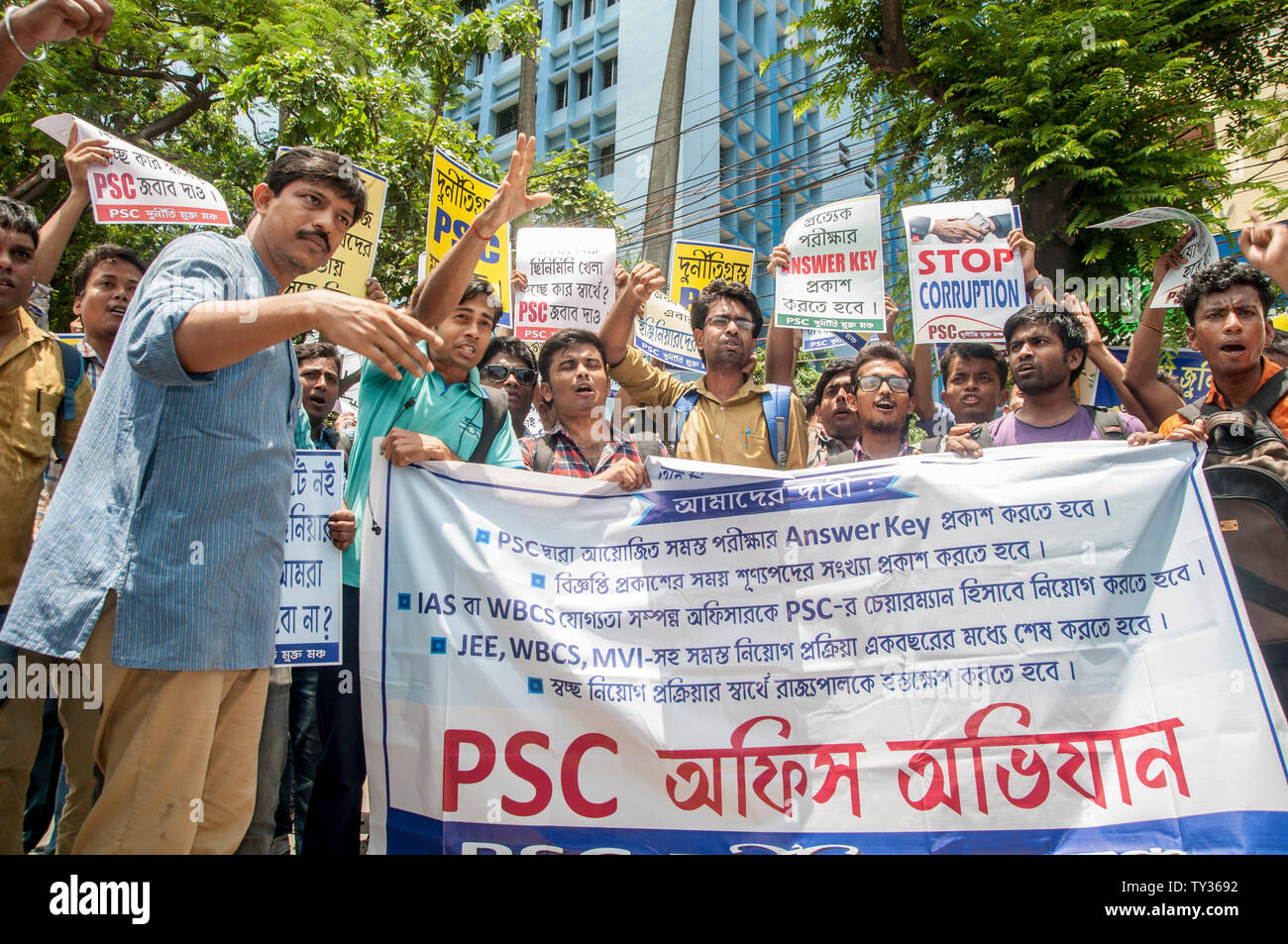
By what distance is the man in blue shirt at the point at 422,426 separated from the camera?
3.10m

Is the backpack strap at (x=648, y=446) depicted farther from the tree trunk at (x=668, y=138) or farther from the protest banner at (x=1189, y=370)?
the tree trunk at (x=668, y=138)

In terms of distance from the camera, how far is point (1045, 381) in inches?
150

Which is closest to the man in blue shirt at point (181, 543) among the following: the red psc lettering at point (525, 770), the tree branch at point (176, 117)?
the red psc lettering at point (525, 770)

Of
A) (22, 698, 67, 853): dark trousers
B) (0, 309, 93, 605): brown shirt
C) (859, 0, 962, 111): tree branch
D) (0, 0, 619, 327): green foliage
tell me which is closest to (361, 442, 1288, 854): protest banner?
(0, 309, 93, 605): brown shirt

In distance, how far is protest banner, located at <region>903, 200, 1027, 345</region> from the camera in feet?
16.3

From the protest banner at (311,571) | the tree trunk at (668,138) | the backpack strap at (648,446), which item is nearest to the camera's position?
the protest banner at (311,571)

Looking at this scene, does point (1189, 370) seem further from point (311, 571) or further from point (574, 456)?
point (311, 571)

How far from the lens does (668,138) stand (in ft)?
41.5

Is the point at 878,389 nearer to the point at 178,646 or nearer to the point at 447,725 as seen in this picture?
the point at 447,725

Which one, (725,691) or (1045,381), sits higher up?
(1045,381)

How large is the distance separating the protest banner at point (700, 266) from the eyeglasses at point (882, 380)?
3165 mm

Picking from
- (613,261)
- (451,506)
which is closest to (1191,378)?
(613,261)

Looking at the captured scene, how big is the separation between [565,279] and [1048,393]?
313 cm

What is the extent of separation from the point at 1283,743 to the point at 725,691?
165cm
